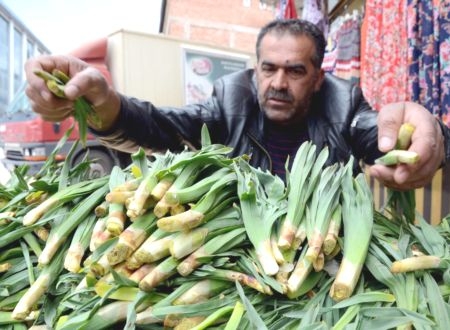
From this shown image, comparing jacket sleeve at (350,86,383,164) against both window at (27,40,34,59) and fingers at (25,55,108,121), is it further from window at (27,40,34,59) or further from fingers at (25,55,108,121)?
window at (27,40,34,59)

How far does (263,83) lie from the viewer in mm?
1888

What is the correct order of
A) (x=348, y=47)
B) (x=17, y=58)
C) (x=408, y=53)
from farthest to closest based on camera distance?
(x=17, y=58) < (x=348, y=47) < (x=408, y=53)

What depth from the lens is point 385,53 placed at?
285 centimetres

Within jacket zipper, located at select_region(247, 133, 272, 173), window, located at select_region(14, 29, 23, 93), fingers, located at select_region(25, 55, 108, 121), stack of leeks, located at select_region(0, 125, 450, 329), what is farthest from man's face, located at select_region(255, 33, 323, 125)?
window, located at select_region(14, 29, 23, 93)

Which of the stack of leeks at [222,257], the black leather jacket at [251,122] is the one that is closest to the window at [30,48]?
the black leather jacket at [251,122]

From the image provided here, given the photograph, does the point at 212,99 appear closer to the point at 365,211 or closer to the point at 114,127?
the point at 114,127

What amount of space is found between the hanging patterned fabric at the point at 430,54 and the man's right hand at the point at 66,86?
1.82 meters

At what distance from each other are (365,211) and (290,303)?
0.68 feet

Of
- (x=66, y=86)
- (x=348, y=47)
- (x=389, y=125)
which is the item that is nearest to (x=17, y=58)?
(x=348, y=47)

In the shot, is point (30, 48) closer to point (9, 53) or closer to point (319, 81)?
point (9, 53)

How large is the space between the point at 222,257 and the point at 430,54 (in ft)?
7.08

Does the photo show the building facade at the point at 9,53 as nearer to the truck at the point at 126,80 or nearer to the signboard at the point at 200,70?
the truck at the point at 126,80

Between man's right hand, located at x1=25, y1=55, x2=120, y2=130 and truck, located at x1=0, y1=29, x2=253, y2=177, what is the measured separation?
3.98m

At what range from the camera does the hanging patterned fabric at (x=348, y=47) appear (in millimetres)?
3355
